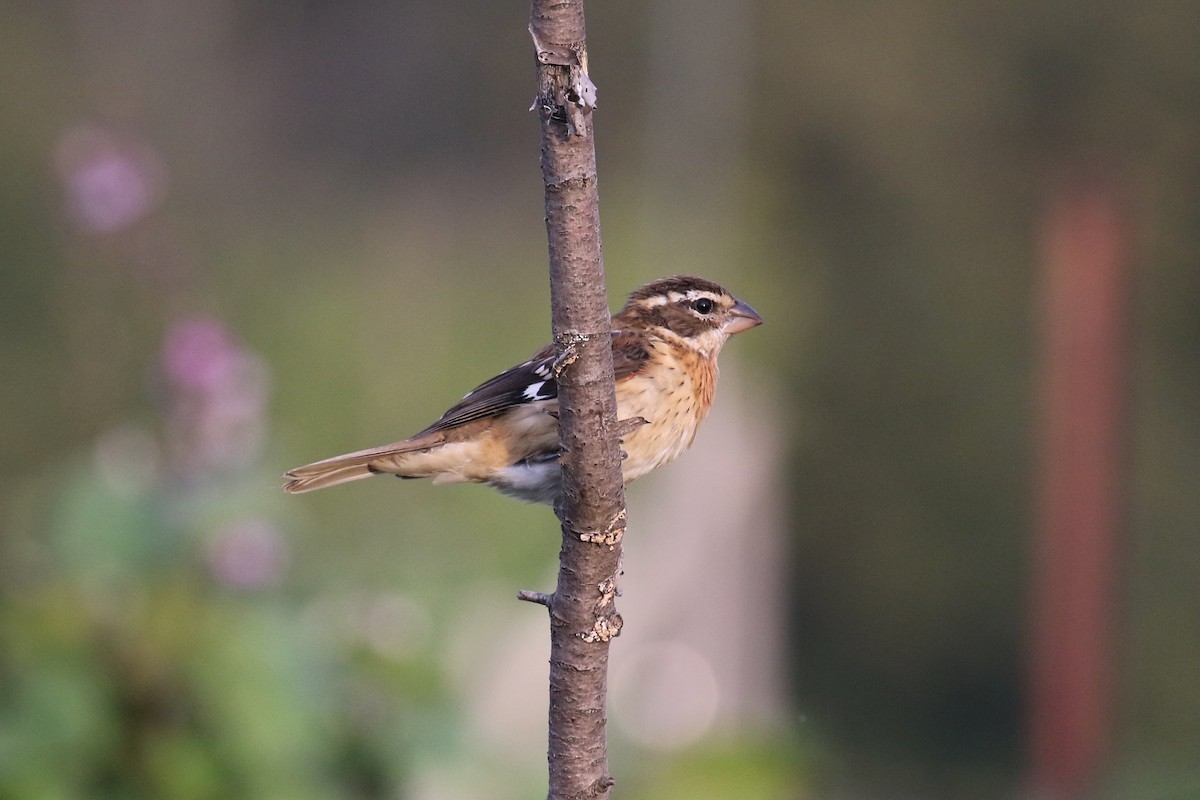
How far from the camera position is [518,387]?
12.4ft

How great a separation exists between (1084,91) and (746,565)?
5.35 metres

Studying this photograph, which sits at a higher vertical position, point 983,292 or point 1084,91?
point 1084,91

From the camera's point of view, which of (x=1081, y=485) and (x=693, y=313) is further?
(x=1081, y=485)

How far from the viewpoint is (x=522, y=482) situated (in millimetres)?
3785

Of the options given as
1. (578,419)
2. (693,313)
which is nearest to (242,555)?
(693,313)

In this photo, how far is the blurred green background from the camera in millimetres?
4664

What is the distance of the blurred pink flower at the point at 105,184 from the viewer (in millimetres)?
5031

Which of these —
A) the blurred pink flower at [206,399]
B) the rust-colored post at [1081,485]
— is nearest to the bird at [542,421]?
the blurred pink flower at [206,399]

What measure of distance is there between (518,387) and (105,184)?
207cm

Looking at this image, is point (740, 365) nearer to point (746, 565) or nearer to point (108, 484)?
point (746, 565)

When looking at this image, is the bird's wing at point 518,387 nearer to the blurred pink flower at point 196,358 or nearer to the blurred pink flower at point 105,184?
the blurred pink flower at point 196,358

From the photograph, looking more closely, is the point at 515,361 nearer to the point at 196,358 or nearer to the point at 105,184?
the point at 105,184

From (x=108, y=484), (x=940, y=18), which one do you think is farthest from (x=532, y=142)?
(x=108, y=484)

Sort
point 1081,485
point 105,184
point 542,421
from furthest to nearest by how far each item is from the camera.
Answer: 1. point 1081,485
2. point 105,184
3. point 542,421
